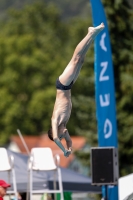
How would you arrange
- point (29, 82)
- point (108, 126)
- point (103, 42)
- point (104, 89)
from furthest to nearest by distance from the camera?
point (29, 82) < point (103, 42) < point (104, 89) < point (108, 126)

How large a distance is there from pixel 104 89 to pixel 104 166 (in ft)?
10.7

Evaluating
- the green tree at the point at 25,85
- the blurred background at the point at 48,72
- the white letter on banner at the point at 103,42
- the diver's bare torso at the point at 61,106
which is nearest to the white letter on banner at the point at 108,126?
the white letter on banner at the point at 103,42

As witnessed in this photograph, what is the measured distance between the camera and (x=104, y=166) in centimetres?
1290

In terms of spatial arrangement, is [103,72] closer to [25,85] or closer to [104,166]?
→ [104,166]

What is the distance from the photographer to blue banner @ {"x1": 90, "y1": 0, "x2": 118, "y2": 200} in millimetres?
15688

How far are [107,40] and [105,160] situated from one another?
13.1 ft

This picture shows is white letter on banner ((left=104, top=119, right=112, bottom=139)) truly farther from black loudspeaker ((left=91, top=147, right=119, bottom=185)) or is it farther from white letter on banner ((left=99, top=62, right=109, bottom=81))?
black loudspeaker ((left=91, top=147, right=119, bottom=185))

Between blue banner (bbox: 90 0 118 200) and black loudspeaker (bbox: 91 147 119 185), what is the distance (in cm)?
271

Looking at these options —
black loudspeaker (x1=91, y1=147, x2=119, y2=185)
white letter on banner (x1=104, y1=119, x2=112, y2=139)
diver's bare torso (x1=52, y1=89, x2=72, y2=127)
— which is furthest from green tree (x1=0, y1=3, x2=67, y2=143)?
diver's bare torso (x1=52, y1=89, x2=72, y2=127)

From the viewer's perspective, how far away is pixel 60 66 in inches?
2434

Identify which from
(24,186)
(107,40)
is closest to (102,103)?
(107,40)

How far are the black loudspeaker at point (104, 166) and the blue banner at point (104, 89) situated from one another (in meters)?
2.71

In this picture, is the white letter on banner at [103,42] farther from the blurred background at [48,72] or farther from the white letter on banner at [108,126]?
the blurred background at [48,72]

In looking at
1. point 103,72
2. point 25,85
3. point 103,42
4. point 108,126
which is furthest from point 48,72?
point 108,126
